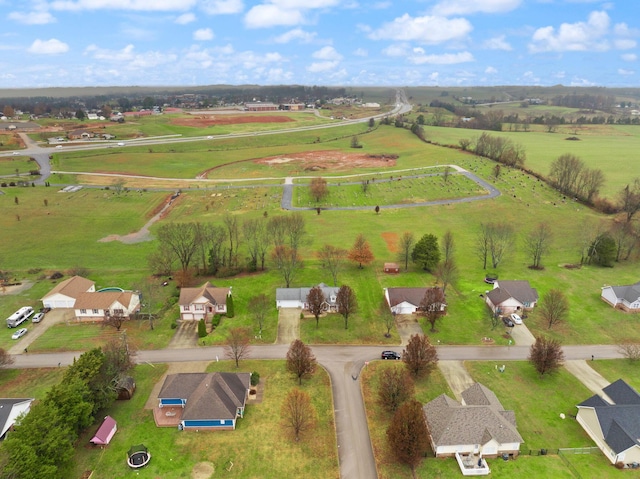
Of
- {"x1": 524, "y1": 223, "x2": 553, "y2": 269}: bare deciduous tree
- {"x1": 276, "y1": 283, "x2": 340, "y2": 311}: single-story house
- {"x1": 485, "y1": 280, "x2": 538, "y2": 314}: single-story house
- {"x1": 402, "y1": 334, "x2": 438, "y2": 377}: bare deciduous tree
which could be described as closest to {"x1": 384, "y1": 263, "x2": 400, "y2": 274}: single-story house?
{"x1": 276, "y1": 283, "x2": 340, "y2": 311}: single-story house

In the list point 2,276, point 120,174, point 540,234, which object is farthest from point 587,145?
point 2,276

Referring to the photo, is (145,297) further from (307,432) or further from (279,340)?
(307,432)

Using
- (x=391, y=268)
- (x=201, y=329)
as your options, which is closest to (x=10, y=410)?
(x=201, y=329)

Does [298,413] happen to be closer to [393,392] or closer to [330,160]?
[393,392]

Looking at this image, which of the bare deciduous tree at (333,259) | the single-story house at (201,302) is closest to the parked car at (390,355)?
the bare deciduous tree at (333,259)

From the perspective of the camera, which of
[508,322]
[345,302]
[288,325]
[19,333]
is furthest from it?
[288,325]

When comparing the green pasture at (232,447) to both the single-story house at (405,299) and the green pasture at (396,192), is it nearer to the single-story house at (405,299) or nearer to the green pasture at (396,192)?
the single-story house at (405,299)

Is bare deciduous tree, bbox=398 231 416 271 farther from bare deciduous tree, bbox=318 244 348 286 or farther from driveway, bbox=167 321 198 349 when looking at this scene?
driveway, bbox=167 321 198 349
